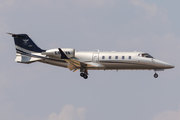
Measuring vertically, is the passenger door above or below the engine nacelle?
below

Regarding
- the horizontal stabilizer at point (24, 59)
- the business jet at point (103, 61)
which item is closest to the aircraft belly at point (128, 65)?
the business jet at point (103, 61)

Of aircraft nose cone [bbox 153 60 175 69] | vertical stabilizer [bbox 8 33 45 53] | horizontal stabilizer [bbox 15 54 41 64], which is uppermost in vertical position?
vertical stabilizer [bbox 8 33 45 53]

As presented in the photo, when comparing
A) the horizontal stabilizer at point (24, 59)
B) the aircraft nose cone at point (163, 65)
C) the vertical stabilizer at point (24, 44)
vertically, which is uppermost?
the vertical stabilizer at point (24, 44)

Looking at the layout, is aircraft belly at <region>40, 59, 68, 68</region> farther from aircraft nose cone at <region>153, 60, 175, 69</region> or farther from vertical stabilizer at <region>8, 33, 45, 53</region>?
aircraft nose cone at <region>153, 60, 175, 69</region>

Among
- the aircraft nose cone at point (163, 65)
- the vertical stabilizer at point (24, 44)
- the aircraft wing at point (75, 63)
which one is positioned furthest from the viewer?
the vertical stabilizer at point (24, 44)

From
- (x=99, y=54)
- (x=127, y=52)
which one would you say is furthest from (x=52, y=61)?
(x=127, y=52)

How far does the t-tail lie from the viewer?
45688 millimetres

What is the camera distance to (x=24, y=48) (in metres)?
46.1

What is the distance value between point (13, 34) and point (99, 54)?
1167 centimetres

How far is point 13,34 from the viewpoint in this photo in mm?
46094

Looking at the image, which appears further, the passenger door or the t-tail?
the t-tail

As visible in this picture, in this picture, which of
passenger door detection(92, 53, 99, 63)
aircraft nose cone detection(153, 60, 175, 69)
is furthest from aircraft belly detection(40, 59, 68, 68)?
aircraft nose cone detection(153, 60, 175, 69)

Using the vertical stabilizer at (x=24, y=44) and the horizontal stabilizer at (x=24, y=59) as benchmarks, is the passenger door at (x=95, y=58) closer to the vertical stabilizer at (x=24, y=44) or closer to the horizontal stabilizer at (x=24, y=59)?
the horizontal stabilizer at (x=24, y=59)

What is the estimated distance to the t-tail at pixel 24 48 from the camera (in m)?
45.7
